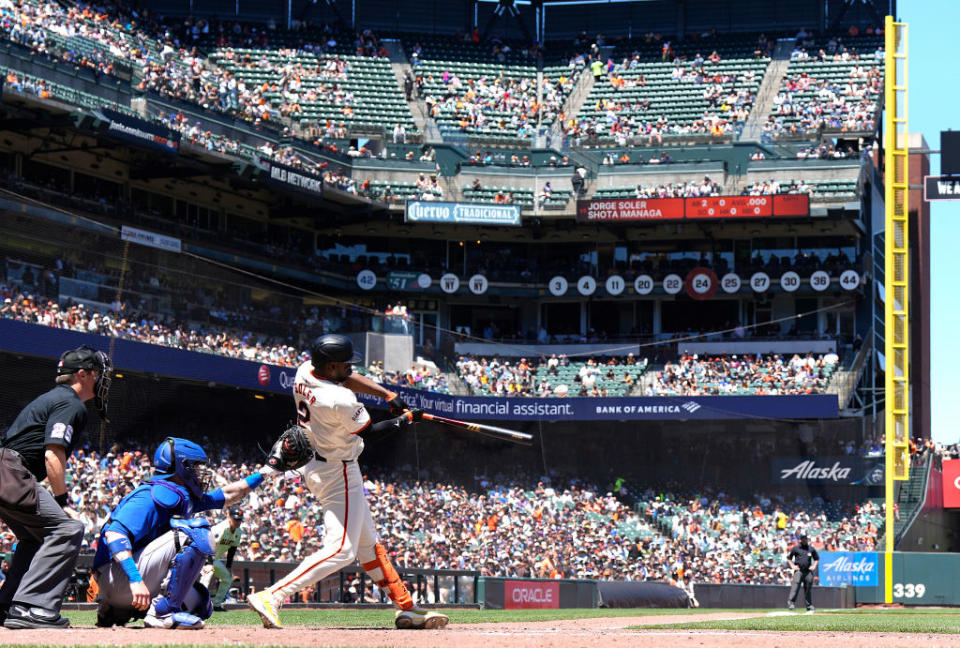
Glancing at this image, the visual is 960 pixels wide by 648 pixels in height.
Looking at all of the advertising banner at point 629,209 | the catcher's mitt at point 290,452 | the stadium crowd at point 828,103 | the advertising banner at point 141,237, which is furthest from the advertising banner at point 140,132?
the catcher's mitt at point 290,452

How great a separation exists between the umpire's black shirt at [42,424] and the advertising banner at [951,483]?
3912 centimetres

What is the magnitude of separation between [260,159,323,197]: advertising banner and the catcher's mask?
33.0 meters

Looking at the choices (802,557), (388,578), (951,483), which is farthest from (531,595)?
(951,483)

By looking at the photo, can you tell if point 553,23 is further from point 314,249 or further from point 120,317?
point 120,317

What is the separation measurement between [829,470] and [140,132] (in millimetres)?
22231

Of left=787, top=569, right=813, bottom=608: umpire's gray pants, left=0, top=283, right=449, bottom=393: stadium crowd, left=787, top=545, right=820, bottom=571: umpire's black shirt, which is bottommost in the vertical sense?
left=787, top=569, right=813, bottom=608: umpire's gray pants

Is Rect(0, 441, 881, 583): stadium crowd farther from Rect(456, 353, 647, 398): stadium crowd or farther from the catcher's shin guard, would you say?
the catcher's shin guard

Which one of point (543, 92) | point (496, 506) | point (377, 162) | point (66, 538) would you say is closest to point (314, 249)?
point (377, 162)

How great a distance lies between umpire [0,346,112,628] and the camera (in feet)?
27.4

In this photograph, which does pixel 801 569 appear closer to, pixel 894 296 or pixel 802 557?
pixel 802 557

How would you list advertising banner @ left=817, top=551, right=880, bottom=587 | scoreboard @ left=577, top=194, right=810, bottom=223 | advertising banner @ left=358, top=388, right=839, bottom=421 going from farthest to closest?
scoreboard @ left=577, top=194, right=810, bottom=223 → advertising banner @ left=358, top=388, right=839, bottom=421 → advertising banner @ left=817, top=551, right=880, bottom=587

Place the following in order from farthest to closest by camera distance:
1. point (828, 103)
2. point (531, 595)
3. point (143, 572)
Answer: point (828, 103), point (531, 595), point (143, 572)

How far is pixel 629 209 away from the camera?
151ft

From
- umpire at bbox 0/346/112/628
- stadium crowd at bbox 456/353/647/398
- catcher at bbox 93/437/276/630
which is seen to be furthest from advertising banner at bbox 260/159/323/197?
umpire at bbox 0/346/112/628
